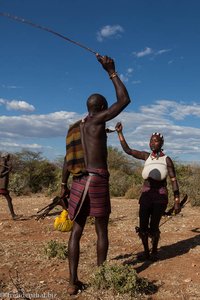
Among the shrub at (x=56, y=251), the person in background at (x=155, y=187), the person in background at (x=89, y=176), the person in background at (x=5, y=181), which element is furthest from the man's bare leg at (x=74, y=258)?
the person in background at (x=5, y=181)

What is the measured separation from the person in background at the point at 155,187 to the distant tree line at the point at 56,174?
909 centimetres

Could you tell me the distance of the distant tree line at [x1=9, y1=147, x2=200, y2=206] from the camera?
1645 cm

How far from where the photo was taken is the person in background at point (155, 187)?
5.98m

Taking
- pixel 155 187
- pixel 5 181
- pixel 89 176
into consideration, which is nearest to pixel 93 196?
pixel 89 176

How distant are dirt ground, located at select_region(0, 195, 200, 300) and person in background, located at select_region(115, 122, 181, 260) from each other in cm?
49

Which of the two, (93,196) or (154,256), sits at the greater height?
(93,196)

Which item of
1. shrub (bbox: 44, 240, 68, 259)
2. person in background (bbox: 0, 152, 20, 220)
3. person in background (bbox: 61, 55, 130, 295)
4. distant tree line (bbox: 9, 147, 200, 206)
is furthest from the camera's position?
distant tree line (bbox: 9, 147, 200, 206)

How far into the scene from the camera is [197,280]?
5223 millimetres

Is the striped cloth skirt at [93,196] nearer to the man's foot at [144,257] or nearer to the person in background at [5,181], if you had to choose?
the man's foot at [144,257]

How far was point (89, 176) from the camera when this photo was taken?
15.0 ft

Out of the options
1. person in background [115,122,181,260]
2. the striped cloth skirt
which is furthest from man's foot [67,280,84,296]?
person in background [115,122,181,260]

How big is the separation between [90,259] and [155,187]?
1438 millimetres

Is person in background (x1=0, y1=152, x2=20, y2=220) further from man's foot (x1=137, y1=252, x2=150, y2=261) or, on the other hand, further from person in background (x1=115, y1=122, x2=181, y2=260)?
person in background (x1=115, y1=122, x2=181, y2=260)

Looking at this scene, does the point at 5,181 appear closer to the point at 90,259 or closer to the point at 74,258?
the point at 90,259
